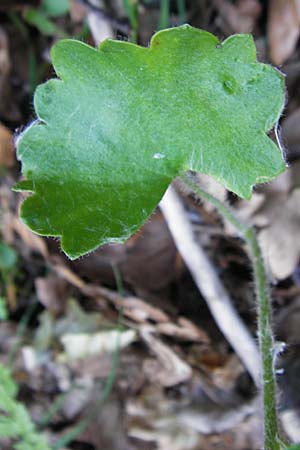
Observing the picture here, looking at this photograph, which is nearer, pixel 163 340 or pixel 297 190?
pixel 297 190

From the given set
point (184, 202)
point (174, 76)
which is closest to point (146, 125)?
point (174, 76)

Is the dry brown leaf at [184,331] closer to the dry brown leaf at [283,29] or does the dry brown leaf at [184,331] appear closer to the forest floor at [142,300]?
the forest floor at [142,300]

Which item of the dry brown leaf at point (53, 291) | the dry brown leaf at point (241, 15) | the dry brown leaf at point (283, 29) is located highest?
the dry brown leaf at point (241, 15)

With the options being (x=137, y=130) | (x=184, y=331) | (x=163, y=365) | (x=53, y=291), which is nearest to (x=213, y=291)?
(x=184, y=331)

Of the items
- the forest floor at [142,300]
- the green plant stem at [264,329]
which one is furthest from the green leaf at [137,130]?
the forest floor at [142,300]

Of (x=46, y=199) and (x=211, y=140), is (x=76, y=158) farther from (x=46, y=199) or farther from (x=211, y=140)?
(x=211, y=140)
